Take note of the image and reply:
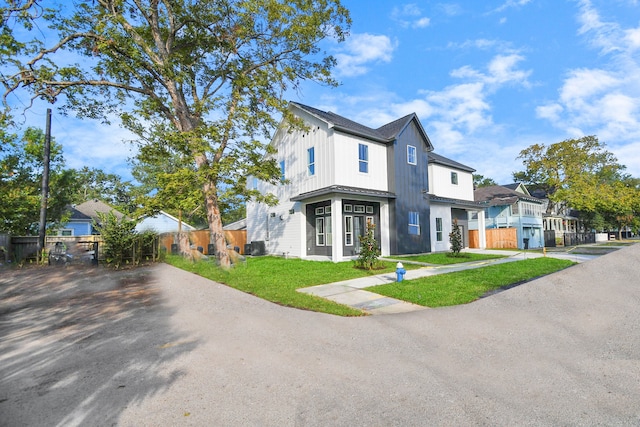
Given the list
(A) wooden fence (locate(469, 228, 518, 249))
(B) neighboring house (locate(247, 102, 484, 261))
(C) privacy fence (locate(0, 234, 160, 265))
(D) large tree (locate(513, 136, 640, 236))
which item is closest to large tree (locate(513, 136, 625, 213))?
(D) large tree (locate(513, 136, 640, 236))

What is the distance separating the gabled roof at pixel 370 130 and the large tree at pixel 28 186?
16.5 metres

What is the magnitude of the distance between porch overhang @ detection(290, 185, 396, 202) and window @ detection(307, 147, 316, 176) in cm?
136

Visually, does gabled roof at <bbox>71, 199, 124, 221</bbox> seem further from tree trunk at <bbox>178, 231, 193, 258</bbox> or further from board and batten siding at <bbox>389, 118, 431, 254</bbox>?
board and batten siding at <bbox>389, 118, 431, 254</bbox>

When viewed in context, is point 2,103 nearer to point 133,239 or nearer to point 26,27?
point 26,27

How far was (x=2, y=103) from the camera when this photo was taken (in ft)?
40.2

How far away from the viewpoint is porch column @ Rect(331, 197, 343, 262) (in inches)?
609

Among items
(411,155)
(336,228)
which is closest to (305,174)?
(336,228)

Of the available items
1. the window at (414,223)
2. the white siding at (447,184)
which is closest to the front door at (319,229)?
the window at (414,223)

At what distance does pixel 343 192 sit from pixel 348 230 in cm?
264

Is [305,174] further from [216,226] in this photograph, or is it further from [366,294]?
[366,294]

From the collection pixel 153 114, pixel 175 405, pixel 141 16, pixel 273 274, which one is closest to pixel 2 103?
pixel 153 114

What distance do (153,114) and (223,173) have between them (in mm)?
4532

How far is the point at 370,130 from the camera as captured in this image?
755 inches

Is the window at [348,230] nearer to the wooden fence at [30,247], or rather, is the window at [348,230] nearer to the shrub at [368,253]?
the shrub at [368,253]
